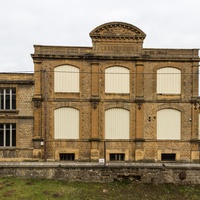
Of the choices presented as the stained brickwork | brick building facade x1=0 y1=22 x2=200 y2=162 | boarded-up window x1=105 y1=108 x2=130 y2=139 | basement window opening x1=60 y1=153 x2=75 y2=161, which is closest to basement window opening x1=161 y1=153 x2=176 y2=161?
brick building facade x1=0 y1=22 x2=200 y2=162

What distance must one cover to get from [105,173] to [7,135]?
383 inches

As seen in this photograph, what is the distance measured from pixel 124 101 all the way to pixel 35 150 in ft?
29.4

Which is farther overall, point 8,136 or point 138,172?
point 8,136

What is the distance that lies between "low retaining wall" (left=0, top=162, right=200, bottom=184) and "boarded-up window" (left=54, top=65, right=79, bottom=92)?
7148 millimetres

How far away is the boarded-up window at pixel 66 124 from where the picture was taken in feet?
64.8

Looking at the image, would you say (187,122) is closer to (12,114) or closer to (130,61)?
(130,61)

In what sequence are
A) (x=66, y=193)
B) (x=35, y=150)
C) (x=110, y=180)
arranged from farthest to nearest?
(x=35, y=150) → (x=110, y=180) → (x=66, y=193)

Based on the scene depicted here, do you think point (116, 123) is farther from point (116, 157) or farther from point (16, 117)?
point (16, 117)

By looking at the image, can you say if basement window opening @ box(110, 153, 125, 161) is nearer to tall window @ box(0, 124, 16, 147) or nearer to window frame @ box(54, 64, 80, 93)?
window frame @ box(54, 64, 80, 93)

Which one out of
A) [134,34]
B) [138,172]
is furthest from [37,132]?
[134,34]

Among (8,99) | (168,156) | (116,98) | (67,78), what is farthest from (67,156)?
(168,156)

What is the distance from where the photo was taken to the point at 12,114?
769 inches

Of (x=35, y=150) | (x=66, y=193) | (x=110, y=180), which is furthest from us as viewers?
(x=35, y=150)

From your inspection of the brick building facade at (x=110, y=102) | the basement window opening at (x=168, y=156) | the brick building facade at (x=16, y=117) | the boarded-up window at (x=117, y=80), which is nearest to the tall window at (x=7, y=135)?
the brick building facade at (x=16, y=117)
